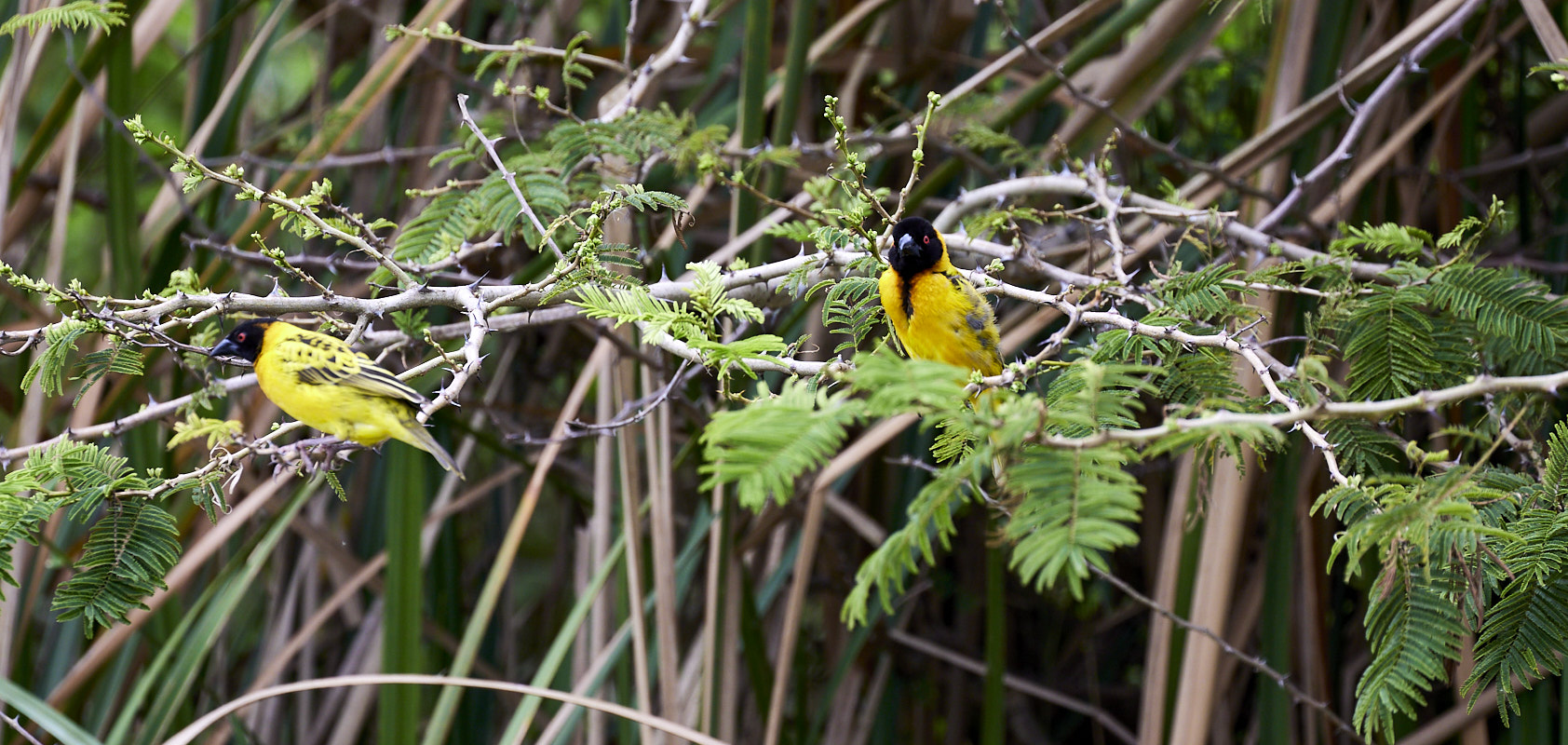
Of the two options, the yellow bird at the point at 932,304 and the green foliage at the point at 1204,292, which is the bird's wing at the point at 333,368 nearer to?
the yellow bird at the point at 932,304

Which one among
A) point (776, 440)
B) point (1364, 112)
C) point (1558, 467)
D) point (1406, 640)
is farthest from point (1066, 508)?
point (1364, 112)

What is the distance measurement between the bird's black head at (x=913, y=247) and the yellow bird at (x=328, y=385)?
1.12 m

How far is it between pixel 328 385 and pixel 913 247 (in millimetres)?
1290

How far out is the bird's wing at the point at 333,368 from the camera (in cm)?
192

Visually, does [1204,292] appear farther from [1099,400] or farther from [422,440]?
[422,440]

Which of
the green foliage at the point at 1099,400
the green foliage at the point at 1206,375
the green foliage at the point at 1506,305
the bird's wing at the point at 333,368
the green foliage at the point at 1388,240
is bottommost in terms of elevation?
the bird's wing at the point at 333,368

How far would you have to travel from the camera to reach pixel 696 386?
3.54 m

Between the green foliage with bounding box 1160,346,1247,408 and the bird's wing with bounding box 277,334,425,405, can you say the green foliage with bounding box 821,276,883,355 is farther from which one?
the bird's wing with bounding box 277,334,425,405

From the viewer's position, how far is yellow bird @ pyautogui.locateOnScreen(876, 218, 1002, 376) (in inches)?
100

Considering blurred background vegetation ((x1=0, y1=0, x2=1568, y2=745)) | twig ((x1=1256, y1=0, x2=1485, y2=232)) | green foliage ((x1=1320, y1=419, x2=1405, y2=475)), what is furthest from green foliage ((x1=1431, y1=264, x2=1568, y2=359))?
blurred background vegetation ((x1=0, y1=0, x2=1568, y2=745))

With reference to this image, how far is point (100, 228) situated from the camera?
562 centimetres

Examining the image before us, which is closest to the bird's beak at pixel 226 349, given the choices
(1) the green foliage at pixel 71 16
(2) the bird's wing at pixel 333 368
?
(2) the bird's wing at pixel 333 368

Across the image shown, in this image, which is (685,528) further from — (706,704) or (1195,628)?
(1195,628)

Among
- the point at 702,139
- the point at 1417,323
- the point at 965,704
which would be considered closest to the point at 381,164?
the point at 702,139
